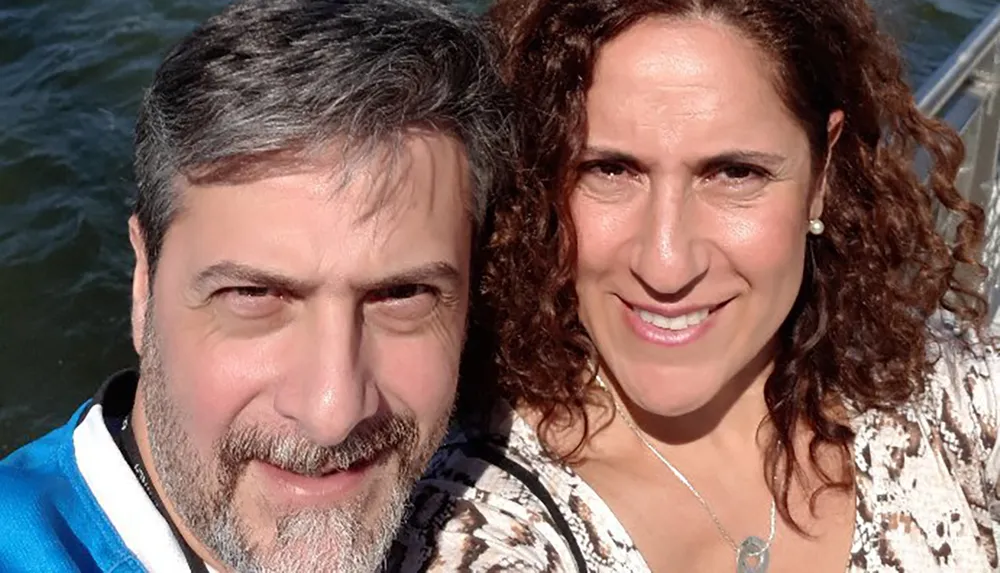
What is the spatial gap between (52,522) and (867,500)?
5.74ft

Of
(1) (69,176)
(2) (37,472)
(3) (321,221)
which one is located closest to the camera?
(3) (321,221)

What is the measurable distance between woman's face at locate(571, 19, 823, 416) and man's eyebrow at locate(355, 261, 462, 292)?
0.39 metres

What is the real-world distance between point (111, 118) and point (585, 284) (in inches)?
277

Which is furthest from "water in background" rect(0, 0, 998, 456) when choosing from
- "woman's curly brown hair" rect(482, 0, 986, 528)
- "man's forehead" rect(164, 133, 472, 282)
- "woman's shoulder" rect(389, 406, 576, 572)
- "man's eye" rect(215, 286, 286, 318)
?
"man's eye" rect(215, 286, 286, 318)

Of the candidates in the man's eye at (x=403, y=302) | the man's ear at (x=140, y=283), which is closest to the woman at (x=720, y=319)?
the man's eye at (x=403, y=302)

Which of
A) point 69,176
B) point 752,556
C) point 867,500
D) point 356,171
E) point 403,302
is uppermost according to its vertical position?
point 356,171

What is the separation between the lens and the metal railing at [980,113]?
12.3 feet

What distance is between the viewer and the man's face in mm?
2021

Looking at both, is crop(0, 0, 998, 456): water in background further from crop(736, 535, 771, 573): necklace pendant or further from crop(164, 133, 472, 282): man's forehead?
crop(164, 133, 472, 282): man's forehead

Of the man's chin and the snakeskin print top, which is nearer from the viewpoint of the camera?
the man's chin

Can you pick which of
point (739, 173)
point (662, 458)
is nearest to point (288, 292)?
point (739, 173)

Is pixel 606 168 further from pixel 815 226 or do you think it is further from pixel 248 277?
pixel 248 277

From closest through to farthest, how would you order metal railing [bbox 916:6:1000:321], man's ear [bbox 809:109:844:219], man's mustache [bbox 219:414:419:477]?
man's mustache [bbox 219:414:419:477]
man's ear [bbox 809:109:844:219]
metal railing [bbox 916:6:1000:321]

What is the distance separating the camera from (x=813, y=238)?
2867 millimetres
